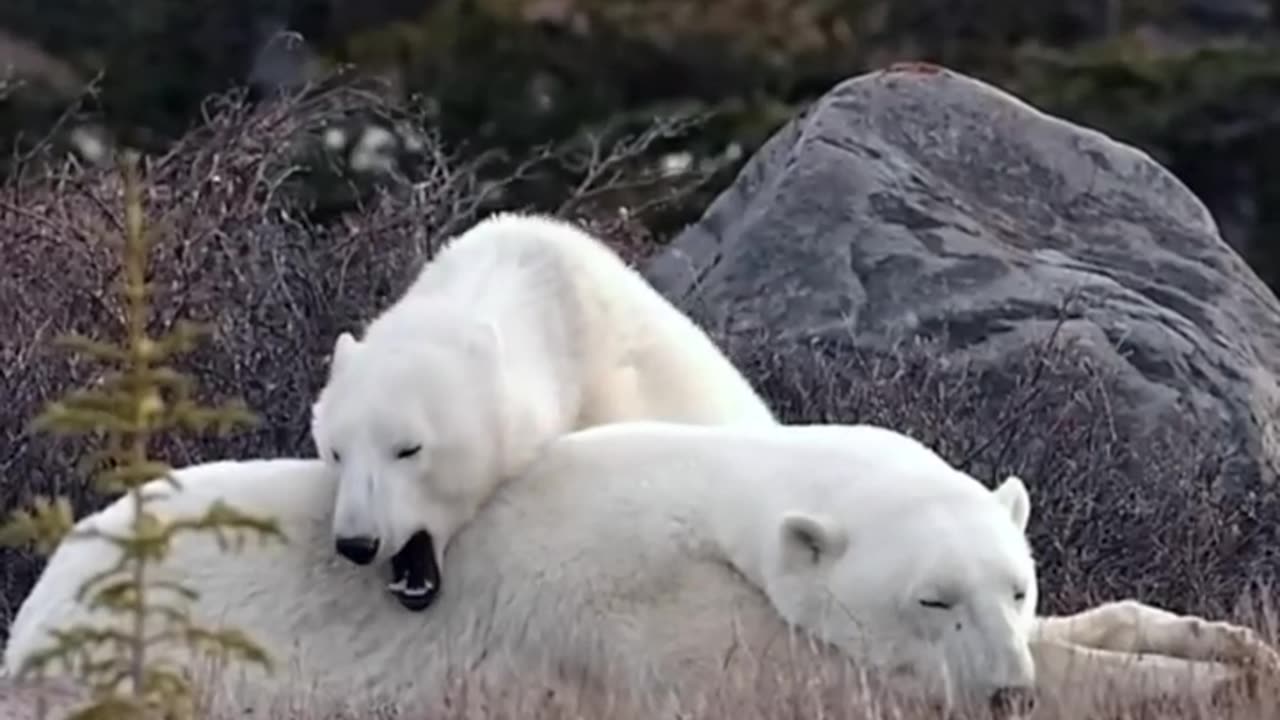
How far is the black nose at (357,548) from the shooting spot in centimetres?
635

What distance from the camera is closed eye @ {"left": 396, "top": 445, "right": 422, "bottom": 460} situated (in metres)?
6.69

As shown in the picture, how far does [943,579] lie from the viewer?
5.78 m

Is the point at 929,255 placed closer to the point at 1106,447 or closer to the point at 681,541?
the point at 1106,447

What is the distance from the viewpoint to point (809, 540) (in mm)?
5949

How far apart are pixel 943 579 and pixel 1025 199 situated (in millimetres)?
4051

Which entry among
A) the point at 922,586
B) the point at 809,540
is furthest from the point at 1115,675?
the point at 809,540

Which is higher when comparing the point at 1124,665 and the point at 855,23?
the point at 1124,665

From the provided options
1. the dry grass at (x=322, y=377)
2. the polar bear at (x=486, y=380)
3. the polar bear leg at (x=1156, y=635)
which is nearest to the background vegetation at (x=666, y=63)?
the dry grass at (x=322, y=377)

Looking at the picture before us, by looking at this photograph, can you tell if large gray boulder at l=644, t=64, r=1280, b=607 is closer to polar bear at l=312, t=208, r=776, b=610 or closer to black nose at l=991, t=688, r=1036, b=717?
polar bear at l=312, t=208, r=776, b=610

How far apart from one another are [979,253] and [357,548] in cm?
328

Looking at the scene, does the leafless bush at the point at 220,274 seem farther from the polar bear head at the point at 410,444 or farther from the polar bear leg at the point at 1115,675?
the polar bear leg at the point at 1115,675

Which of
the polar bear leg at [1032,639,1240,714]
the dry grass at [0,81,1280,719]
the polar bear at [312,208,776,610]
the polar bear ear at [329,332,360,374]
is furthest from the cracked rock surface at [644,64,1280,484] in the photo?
the polar bear leg at [1032,639,1240,714]

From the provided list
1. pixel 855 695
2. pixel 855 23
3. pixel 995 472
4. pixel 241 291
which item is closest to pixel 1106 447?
pixel 995 472

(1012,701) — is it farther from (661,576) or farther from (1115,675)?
(661,576)
